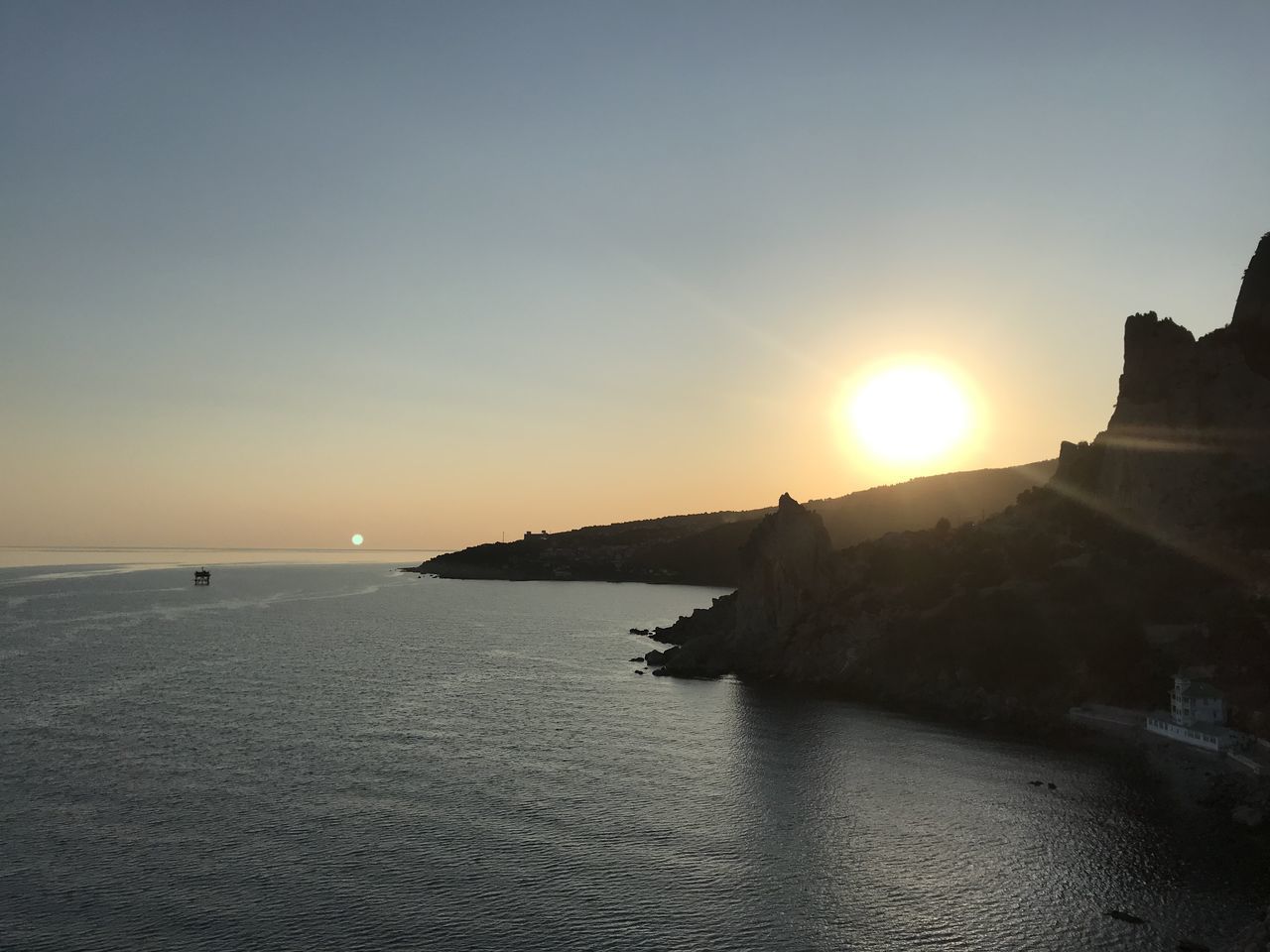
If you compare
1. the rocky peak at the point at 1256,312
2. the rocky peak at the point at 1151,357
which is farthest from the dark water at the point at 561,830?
the rocky peak at the point at 1256,312

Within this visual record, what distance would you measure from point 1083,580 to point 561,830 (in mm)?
73920

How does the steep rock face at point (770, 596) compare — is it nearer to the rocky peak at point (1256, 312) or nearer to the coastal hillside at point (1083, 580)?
the coastal hillside at point (1083, 580)

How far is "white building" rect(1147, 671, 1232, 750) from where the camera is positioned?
252 ft

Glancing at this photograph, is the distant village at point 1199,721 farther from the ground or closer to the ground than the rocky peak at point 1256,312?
closer to the ground

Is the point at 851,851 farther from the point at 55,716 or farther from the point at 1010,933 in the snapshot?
the point at 55,716

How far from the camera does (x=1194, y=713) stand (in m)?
78.4

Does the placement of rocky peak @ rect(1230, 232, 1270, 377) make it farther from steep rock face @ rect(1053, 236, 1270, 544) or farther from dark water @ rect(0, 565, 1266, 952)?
dark water @ rect(0, 565, 1266, 952)

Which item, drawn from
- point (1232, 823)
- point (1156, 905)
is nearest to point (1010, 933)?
point (1156, 905)

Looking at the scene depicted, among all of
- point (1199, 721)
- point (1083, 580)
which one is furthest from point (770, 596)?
point (1199, 721)

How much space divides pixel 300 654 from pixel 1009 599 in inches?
3952

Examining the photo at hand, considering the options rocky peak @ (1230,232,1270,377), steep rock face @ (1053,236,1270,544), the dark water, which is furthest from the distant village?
rocky peak @ (1230,232,1270,377)

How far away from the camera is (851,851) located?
2124 inches

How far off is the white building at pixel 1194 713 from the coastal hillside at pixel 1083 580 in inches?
81.4

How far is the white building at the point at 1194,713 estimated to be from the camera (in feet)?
252
